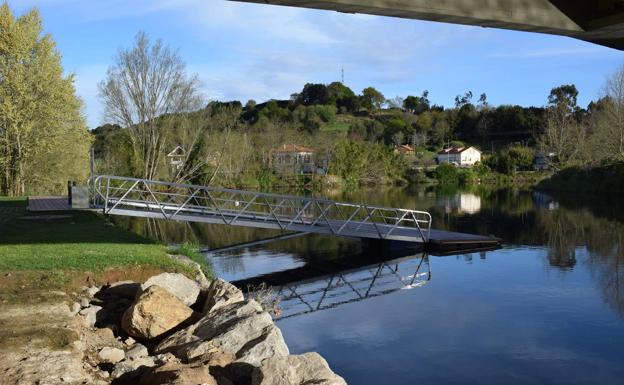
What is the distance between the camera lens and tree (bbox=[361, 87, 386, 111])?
15900 cm

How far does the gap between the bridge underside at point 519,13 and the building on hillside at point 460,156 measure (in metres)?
86.8

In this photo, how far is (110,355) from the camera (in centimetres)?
760

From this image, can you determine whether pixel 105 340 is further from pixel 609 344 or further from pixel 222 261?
pixel 222 261

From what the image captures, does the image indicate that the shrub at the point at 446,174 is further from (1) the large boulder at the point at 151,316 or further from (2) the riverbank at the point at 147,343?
(1) the large boulder at the point at 151,316

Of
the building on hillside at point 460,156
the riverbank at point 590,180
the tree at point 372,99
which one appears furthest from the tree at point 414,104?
the riverbank at point 590,180

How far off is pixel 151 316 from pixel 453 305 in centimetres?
770

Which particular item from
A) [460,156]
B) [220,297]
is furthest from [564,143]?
[220,297]

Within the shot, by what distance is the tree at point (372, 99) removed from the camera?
522 feet

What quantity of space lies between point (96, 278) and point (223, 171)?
139 ft

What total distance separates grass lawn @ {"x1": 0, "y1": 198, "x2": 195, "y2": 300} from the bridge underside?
698cm

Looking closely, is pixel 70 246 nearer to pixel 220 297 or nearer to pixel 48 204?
pixel 220 297

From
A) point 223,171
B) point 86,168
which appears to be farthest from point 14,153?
point 223,171

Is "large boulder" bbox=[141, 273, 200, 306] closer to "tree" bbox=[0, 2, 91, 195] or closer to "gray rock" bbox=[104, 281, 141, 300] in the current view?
"gray rock" bbox=[104, 281, 141, 300]

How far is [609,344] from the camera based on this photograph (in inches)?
Answer: 429
